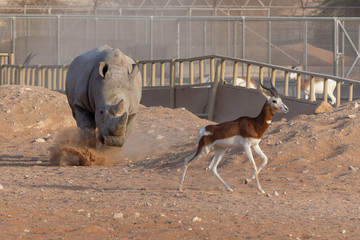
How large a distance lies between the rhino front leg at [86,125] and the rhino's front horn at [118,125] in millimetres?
1237

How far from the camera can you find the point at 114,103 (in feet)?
35.8

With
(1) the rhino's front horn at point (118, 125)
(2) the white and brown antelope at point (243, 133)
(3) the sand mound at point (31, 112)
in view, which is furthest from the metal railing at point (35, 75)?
(2) the white and brown antelope at point (243, 133)

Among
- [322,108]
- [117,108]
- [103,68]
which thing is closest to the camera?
[117,108]

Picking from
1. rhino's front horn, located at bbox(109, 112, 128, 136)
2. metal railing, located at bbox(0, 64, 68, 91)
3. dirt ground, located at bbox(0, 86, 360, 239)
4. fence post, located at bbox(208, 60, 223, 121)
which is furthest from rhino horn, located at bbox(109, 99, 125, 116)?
metal railing, located at bbox(0, 64, 68, 91)

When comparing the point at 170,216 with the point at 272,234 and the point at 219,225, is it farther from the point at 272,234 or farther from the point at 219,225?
the point at 272,234

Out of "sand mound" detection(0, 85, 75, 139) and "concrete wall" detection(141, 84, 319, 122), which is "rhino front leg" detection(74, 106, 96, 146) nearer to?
"sand mound" detection(0, 85, 75, 139)

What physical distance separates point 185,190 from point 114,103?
2521 mm

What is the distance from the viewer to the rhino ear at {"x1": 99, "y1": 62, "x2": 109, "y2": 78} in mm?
11102

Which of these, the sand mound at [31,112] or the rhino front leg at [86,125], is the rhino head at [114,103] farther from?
the sand mound at [31,112]

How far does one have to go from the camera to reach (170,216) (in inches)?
284

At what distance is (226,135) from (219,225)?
1876 millimetres

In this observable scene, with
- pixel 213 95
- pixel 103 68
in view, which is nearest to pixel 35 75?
pixel 213 95

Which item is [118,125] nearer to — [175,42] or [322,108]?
[322,108]

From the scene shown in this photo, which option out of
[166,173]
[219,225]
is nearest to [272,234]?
[219,225]
